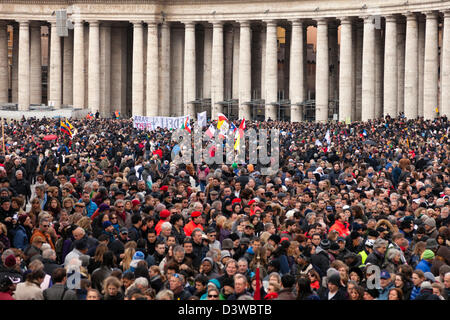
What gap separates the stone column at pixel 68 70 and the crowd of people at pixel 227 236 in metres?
67.1

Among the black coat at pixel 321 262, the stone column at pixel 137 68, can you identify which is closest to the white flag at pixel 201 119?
the stone column at pixel 137 68

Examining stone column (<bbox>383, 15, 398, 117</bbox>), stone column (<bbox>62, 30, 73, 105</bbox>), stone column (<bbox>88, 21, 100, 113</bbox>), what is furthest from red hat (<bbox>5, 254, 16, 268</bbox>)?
stone column (<bbox>62, 30, 73, 105</bbox>)

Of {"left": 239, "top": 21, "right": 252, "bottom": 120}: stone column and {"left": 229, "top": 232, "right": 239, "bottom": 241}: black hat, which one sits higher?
{"left": 239, "top": 21, "right": 252, "bottom": 120}: stone column

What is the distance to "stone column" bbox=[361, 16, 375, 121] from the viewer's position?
87562mm

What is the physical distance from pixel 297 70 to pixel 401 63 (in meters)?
10.5

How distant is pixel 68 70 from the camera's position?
108375 millimetres

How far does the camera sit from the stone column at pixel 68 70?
107938 millimetres

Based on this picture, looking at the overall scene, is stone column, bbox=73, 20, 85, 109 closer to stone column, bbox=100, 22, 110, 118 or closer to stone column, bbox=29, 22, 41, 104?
stone column, bbox=100, 22, 110, 118

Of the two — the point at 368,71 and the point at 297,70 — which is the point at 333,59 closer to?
the point at 297,70

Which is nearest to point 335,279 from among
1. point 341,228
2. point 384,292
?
point 384,292

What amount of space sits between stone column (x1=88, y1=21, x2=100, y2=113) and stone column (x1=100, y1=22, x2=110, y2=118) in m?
1.46
